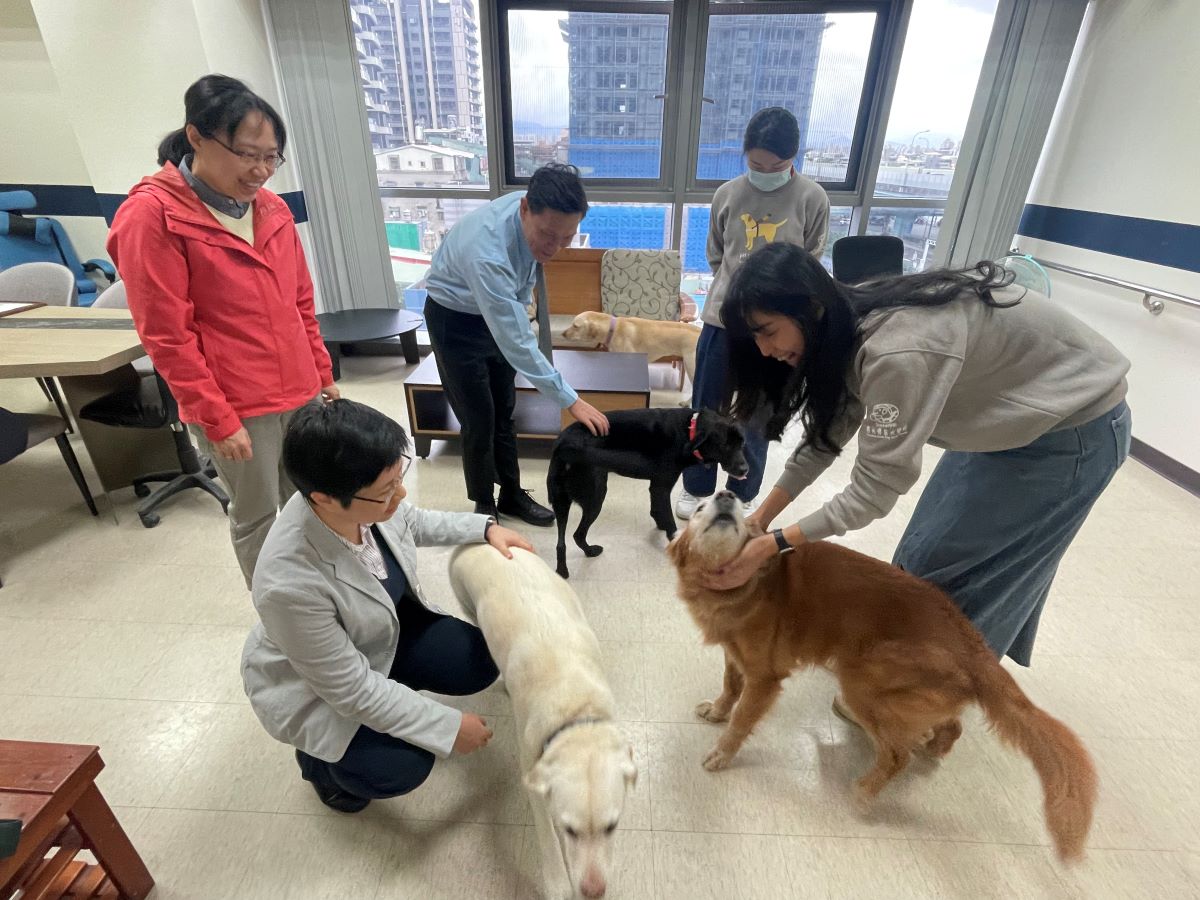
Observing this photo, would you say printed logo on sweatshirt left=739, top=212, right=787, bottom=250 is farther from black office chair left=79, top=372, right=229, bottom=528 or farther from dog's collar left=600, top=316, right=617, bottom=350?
black office chair left=79, top=372, right=229, bottom=528

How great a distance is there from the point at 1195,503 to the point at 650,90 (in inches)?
169

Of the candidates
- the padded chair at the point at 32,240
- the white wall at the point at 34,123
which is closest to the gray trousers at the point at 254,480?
the padded chair at the point at 32,240

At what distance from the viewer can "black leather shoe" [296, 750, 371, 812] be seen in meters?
1.36

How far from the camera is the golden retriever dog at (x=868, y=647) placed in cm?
113

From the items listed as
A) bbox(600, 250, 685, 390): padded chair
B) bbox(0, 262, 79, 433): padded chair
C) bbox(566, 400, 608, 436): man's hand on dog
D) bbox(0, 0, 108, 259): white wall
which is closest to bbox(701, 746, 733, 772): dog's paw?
bbox(566, 400, 608, 436): man's hand on dog

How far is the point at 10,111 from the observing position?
13.4 feet

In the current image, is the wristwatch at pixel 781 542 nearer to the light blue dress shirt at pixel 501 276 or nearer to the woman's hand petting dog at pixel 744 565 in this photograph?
the woman's hand petting dog at pixel 744 565

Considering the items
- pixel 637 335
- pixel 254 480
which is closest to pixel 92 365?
pixel 254 480

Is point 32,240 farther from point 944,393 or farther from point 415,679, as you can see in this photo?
point 944,393

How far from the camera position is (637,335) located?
12.6ft

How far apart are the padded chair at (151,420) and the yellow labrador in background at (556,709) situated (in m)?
1.69

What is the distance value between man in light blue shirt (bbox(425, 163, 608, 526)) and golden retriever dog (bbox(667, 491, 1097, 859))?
35.2 inches

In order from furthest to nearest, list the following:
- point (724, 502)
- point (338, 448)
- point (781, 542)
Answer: point (724, 502), point (781, 542), point (338, 448)

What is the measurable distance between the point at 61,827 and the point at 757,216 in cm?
268
